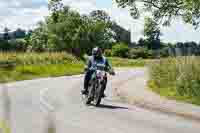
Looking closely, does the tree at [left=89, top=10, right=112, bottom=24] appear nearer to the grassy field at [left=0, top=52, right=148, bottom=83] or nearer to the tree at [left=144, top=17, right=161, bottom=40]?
the grassy field at [left=0, top=52, right=148, bottom=83]

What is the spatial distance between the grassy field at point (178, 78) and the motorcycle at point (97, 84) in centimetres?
290

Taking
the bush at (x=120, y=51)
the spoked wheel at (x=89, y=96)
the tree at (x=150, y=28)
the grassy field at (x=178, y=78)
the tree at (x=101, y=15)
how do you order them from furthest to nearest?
1. the tree at (x=101, y=15)
2. the bush at (x=120, y=51)
3. the tree at (x=150, y=28)
4. the grassy field at (x=178, y=78)
5. the spoked wheel at (x=89, y=96)

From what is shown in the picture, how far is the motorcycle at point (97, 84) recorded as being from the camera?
A: 17820 mm

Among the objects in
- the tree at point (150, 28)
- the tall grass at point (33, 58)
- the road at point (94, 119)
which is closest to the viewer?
the road at point (94, 119)

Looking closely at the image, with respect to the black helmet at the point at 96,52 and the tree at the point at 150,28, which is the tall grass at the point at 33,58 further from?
the black helmet at the point at 96,52

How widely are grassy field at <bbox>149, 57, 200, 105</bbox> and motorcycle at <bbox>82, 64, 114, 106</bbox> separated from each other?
290 cm

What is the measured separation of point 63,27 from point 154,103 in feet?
307

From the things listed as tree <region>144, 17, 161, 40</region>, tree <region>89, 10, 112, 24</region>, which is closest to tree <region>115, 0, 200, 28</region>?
tree <region>144, 17, 161, 40</region>

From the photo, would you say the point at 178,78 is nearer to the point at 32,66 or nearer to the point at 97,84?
the point at 97,84

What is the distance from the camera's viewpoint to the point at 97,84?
709 inches

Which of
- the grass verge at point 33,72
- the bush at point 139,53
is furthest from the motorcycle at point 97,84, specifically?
the bush at point 139,53

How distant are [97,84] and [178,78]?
4.77m

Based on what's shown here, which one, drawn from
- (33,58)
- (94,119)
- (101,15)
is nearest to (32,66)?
(33,58)

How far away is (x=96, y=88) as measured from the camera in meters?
18.1
